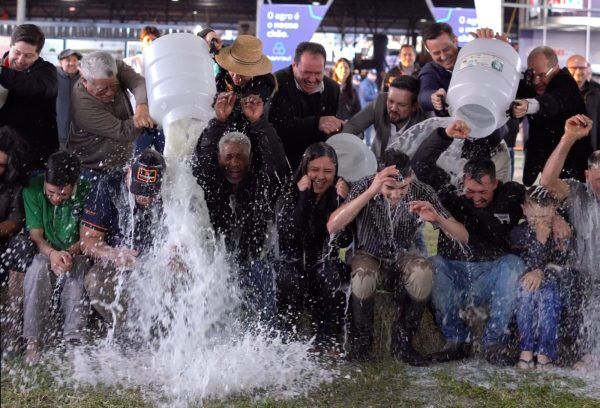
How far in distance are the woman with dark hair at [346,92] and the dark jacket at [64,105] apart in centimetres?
288

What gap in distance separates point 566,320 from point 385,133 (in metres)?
1.74

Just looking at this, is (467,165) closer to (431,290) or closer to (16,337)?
(431,290)

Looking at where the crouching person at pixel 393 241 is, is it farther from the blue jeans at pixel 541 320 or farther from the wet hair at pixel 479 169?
the blue jeans at pixel 541 320

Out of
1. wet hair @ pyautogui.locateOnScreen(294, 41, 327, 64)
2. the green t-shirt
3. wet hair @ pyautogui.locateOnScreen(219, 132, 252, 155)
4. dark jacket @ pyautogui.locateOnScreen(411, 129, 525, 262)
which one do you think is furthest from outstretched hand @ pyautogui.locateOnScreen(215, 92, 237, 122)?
dark jacket @ pyautogui.locateOnScreen(411, 129, 525, 262)

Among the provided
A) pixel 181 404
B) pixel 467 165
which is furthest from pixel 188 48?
pixel 181 404

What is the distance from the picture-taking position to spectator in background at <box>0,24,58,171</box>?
5270 mm

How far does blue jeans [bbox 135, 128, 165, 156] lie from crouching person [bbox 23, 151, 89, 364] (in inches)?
24.2

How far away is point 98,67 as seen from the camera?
5.43 m

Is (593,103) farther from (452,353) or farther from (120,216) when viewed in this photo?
(120,216)

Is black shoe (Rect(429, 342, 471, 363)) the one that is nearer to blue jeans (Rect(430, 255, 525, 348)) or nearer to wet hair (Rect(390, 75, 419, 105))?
blue jeans (Rect(430, 255, 525, 348))

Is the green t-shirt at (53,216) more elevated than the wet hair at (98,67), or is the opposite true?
the wet hair at (98,67)

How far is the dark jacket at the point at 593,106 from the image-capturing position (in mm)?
5848

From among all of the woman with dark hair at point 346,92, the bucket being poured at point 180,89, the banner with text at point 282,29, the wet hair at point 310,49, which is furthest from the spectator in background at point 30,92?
the banner with text at point 282,29

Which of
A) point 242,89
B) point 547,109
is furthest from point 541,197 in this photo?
point 242,89
